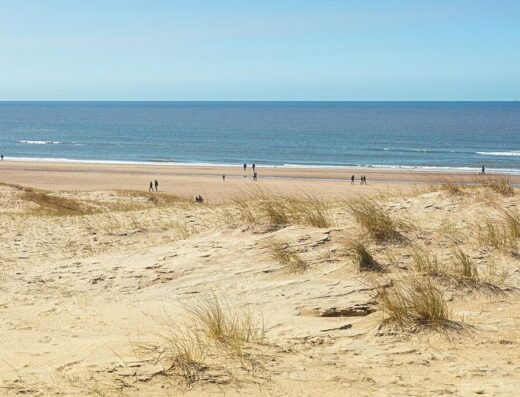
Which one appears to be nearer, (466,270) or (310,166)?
(466,270)

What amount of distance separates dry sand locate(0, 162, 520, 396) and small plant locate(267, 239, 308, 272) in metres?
0.11

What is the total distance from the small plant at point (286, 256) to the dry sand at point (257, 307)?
0.36 ft

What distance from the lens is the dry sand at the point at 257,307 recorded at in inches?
191

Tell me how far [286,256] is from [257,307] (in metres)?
1.54

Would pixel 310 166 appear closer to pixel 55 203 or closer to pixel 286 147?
pixel 286 147

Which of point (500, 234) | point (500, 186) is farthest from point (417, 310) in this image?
point (500, 186)

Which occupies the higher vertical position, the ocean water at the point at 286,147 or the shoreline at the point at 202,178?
the ocean water at the point at 286,147

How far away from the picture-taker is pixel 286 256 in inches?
326

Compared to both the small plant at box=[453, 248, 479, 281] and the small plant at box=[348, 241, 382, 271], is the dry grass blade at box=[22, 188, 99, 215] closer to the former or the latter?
the small plant at box=[348, 241, 382, 271]

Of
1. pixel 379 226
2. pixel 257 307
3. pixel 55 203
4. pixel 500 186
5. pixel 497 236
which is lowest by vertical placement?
pixel 55 203

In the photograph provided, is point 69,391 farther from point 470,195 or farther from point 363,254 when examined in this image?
point 470,195

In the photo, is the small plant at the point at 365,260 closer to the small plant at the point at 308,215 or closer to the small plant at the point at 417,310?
the small plant at the point at 417,310

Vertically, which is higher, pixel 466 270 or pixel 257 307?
pixel 466 270

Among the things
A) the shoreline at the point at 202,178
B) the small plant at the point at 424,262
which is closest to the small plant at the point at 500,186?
the small plant at the point at 424,262
